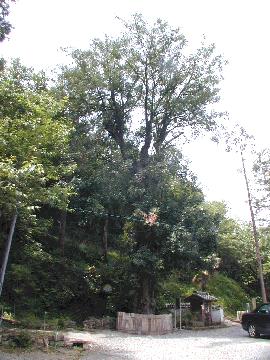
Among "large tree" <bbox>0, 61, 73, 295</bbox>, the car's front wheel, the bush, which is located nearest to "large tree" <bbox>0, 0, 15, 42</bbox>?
"large tree" <bbox>0, 61, 73, 295</bbox>

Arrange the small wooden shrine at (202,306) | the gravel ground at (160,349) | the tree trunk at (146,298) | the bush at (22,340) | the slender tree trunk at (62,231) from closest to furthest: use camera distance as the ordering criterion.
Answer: the gravel ground at (160,349) < the bush at (22,340) < the tree trunk at (146,298) < the small wooden shrine at (202,306) < the slender tree trunk at (62,231)

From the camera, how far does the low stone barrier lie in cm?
1847

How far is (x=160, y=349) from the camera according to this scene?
536 inches

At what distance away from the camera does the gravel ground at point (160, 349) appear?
38.5 feet

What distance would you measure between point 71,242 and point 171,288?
324 inches

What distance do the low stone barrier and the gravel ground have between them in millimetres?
960

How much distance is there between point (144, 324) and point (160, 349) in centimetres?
495

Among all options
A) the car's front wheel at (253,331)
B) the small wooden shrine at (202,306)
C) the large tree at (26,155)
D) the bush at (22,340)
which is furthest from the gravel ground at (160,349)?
the small wooden shrine at (202,306)

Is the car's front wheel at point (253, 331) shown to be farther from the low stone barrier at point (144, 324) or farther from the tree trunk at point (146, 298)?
the tree trunk at point (146, 298)

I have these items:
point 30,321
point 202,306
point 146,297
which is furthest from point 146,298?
point 30,321

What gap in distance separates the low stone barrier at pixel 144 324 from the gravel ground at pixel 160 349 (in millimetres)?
960

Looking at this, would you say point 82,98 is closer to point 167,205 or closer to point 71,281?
point 167,205

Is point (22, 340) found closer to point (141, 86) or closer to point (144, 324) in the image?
point (144, 324)

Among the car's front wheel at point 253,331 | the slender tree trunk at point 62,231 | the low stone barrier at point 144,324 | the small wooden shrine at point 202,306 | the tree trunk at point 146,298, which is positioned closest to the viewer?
the car's front wheel at point 253,331
